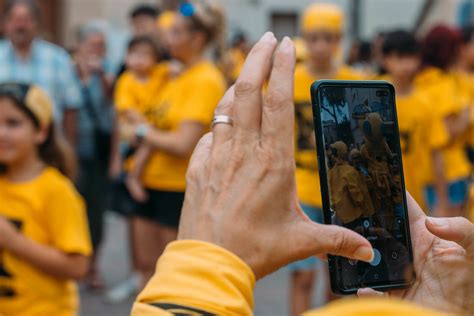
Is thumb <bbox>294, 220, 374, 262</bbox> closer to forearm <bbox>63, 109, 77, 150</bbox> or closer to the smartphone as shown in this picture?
the smartphone

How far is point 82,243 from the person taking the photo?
10.1 feet

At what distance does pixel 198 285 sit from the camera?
1238 millimetres

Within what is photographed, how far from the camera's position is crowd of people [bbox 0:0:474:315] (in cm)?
305

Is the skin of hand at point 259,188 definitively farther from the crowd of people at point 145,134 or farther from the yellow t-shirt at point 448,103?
the yellow t-shirt at point 448,103

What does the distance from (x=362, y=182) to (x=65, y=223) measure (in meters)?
1.79

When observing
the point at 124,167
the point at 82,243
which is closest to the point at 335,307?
the point at 82,243

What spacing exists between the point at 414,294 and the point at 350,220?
0.57ft

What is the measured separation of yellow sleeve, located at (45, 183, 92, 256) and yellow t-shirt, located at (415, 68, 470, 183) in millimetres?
3481

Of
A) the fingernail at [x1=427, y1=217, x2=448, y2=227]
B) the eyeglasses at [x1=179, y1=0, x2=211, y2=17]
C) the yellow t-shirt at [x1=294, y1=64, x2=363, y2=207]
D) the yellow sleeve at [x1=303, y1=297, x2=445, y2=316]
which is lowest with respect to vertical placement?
the yellow t-shirt at [x1=294, y1=64, x2=363, y2=207]

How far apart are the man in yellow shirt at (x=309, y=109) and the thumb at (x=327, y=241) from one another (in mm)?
3034

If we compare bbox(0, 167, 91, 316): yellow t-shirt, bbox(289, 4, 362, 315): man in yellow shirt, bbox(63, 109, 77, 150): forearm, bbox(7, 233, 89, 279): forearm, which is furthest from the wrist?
bbox(7, 233, 89, 279): forearm

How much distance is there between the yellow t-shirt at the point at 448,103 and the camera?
6.06m

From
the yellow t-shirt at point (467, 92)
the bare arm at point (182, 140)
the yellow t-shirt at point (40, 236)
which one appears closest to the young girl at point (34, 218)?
the yellow t-shirt at point (40, 236)

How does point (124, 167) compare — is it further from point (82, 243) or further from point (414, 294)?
point (414, 294)
